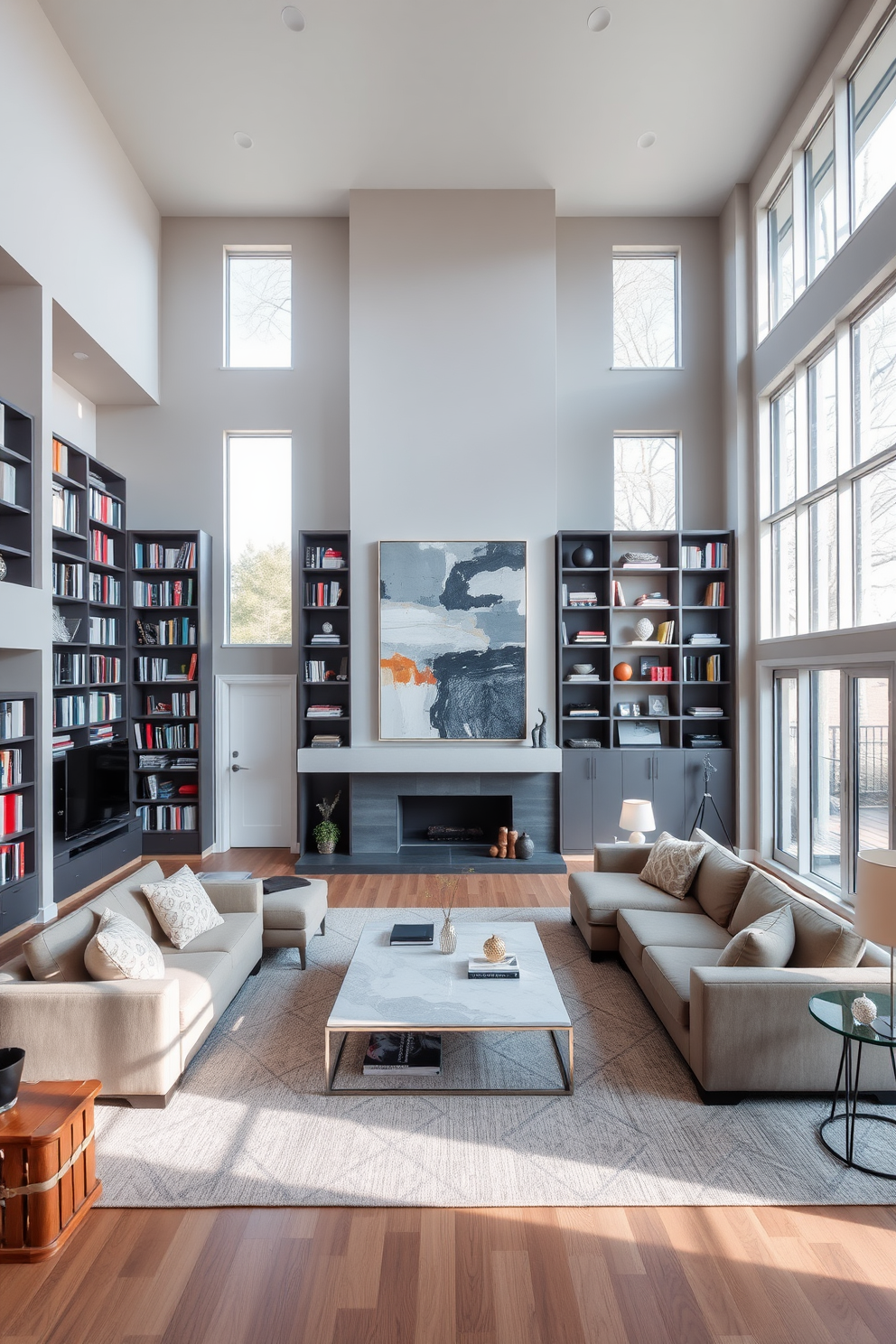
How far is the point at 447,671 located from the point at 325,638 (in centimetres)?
123

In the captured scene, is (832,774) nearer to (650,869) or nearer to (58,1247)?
(650,869)

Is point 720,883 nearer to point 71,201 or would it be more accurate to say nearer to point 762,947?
point 762,947

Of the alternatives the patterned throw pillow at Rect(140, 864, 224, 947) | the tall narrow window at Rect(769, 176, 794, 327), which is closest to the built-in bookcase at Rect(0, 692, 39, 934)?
the patterned throw pillow at Rect(140, 864, 224, 947)

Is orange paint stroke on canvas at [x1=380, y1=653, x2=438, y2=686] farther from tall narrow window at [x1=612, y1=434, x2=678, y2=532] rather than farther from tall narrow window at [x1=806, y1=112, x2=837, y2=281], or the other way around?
tall narrow window at [x1=806, y1=112, x2=837, y2=281]

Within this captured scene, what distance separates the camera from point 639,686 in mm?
7840

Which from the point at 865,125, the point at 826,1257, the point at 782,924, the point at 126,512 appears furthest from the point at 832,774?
the point at 126,512

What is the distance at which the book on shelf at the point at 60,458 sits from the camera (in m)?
6.17

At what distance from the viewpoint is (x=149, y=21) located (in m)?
5.69

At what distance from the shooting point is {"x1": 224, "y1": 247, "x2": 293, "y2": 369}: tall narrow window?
8.05 metres

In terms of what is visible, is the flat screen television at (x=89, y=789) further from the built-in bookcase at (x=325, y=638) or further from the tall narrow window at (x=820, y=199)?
the tall narrow window at (x=820, y=199)

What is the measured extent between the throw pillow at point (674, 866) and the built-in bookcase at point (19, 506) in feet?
15.3

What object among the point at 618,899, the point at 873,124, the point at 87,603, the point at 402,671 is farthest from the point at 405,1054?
the point at 873,124

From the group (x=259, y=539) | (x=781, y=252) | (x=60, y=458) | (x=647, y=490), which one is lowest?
(x=259, y=539)

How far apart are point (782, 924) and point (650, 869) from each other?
60.7 inches
